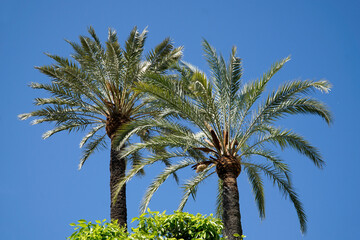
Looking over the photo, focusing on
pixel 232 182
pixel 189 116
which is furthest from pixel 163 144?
pixel 232 182

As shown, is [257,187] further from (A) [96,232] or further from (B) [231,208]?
(A) [96,232]

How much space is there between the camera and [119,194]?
54.4 feet

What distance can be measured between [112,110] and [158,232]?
28.9 ft

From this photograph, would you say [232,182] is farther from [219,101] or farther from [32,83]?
[32,83]

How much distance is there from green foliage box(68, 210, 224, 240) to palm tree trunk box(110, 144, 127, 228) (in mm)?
5901

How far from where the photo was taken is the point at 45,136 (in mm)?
19875

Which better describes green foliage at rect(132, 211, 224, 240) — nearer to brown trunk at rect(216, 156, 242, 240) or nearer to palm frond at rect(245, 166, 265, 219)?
brown trunk at rect(216, 156, 242, 240)

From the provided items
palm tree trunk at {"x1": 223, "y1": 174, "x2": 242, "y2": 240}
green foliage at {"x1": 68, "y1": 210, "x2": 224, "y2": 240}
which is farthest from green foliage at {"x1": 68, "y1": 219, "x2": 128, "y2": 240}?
palm tree trunk at {"x1": 223, "y1": 174, "x2": 242, "y2": 240}

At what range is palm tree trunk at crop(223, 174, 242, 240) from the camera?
1338 centimetres

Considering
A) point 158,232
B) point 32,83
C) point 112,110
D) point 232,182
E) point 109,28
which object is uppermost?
point 109,28

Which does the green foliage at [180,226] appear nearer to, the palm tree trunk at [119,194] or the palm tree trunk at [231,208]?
the palm tree trunk at [231,208]

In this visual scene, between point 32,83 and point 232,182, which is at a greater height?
point 32,83

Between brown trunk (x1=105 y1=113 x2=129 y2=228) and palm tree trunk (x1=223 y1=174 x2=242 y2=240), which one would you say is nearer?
palm tree trunk (x1=223 y1=174 x2=242 y2=240)

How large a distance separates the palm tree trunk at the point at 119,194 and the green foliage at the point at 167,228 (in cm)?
590
